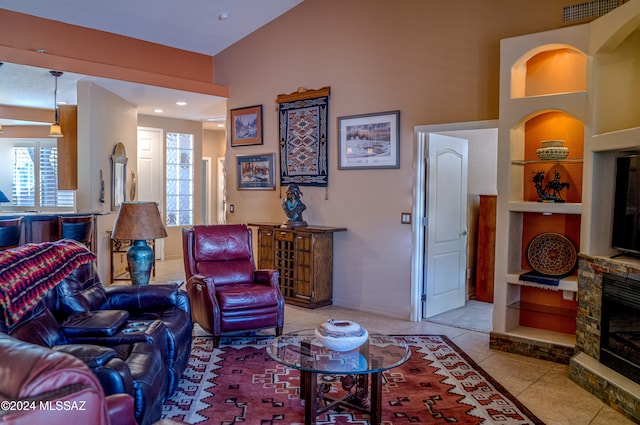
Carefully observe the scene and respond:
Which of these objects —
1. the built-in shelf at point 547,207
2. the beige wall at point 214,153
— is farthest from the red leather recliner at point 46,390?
the beige wall at point 214,153

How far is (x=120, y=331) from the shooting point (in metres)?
2.85

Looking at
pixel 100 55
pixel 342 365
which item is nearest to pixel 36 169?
pixel 100 55

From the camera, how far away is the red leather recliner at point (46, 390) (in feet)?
3.77

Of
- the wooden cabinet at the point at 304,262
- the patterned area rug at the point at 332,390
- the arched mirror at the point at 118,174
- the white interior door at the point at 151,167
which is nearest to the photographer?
the patterned area rug at the point at 332,390

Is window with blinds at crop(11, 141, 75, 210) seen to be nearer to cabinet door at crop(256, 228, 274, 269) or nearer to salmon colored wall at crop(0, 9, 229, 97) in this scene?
salmon colored wall at crop(0, 9, 229, 97)

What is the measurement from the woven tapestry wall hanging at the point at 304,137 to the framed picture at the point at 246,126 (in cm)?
45

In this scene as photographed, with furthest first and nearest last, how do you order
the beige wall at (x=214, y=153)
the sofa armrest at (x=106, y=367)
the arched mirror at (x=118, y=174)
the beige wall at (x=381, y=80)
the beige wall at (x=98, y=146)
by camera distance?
the beige wall at (x=214, y=153)
the arched mirror at (x=118, y=174)
the beige wall at (x=98, y=146)
the beige wall at (x=381, y=80)
the sofa armrest at (x=106, y=367)

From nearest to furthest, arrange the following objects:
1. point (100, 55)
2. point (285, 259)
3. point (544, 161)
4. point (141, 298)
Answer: point (141, 298), point (544, 161), point (285, 259), point (100, 55)

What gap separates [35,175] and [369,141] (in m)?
7.91

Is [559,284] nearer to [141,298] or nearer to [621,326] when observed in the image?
[621,326]

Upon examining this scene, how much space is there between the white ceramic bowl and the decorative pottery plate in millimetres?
2126

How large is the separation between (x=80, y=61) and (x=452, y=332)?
5.13 metres

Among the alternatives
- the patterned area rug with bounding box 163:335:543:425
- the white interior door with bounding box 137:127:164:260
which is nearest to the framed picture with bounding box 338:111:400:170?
the patterned area rug with bounding box 163:335:543:425

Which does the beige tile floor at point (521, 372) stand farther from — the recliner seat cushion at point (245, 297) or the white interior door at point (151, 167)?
the white interior door at point (151, 167)
